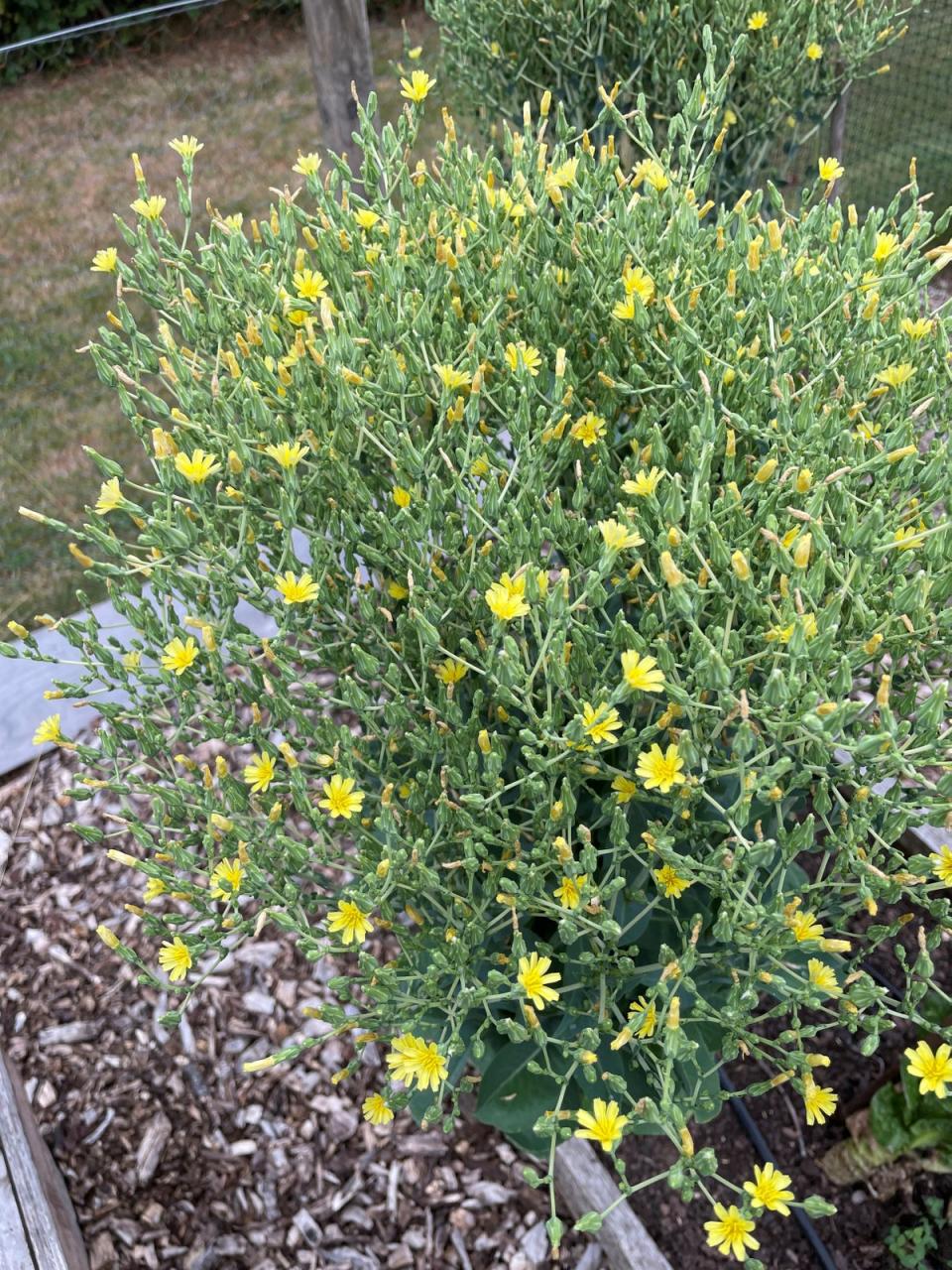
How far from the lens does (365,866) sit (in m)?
1.57

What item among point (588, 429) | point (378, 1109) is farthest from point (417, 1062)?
point (588, 429)

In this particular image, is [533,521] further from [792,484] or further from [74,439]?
[74,439]

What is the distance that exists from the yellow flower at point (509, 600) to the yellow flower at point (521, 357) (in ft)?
1.20

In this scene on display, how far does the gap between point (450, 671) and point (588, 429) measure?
1.46 feet

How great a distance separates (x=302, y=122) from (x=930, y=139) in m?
4.39

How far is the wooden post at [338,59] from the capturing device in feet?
11.3

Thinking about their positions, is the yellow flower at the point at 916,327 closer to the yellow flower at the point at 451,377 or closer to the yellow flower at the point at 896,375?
the yellow flower at the point at 896,375

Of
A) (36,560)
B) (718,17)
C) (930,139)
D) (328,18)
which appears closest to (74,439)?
(36,560)

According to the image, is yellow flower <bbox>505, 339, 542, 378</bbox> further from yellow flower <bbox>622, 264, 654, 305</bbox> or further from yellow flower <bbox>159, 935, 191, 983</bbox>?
yellow flower <bbox>159, 935, 191, 983</bbox>

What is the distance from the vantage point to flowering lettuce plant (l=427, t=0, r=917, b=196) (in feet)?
10.4

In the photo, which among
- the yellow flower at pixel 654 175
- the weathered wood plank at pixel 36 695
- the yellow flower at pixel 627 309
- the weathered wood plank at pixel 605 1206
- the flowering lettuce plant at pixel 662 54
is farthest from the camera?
the weathered wood plank at pixel 36 695

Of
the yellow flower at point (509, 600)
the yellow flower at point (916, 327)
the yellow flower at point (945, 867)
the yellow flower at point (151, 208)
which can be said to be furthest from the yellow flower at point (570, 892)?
the yellow flower at point (151, 208)

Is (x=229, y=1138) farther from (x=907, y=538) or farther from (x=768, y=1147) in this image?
(x=907, y=538)

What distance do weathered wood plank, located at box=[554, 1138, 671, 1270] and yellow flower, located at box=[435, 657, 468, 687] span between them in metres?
1.15
